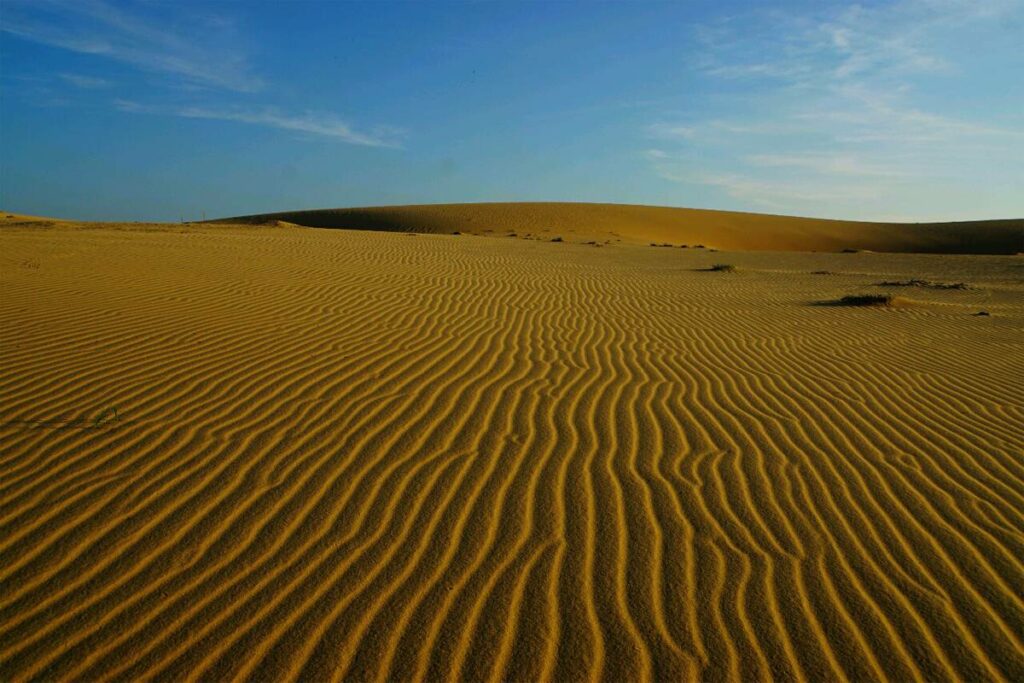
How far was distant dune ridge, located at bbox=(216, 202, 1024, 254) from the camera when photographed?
47969 millimetres

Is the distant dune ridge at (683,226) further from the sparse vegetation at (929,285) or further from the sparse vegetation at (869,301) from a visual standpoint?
the sparse vegetation at (869,301)

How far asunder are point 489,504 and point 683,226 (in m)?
52.7

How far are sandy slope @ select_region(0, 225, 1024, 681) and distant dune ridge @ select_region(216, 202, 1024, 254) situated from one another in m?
37.2

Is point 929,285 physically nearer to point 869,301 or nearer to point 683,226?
point 869,301

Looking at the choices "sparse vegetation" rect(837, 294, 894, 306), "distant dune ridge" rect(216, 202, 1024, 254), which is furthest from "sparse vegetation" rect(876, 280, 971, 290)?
"distant dune ridge" rect(216, 202, 1024, 254)

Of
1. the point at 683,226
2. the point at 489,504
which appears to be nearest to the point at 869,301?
the point at 489,504

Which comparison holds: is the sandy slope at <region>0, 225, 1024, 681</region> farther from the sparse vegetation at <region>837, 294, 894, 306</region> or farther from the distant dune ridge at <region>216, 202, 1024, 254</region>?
the distant dune ridge at <region>216, 202, 1024, 254</region>

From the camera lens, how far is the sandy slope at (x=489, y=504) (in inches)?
104

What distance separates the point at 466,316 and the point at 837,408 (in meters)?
4.99

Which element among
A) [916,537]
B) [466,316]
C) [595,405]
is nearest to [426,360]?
[595,405]

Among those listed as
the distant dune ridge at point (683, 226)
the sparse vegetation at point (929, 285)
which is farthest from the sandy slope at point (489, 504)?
the distant dune ridge at point (683, 226)

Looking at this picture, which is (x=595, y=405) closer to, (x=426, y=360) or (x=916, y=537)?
(x=426, y=360)

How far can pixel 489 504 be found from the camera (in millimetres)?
3695

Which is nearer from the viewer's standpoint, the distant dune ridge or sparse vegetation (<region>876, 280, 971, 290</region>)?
sparse vegetation (<region>876, 280, 971, 290</region>)
